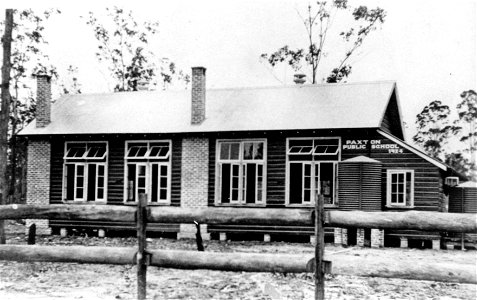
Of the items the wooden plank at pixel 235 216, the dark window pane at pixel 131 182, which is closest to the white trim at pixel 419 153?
the dark window pane at pixel 131 182

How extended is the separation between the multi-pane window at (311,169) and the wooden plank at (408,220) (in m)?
11.4

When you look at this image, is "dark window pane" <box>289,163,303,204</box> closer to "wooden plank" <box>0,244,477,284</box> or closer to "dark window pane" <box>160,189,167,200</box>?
"dark window pane" <box>160,189,167,200</box>

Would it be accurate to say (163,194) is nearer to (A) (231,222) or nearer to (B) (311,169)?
(B) (311,169)

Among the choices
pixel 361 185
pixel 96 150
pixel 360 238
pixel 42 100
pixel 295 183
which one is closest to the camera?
pixel 361 185

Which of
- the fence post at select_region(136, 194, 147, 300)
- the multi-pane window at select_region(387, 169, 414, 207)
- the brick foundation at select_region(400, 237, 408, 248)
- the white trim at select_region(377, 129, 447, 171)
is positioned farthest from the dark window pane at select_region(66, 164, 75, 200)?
the fence post at select_region(136, 194, 147, 300)

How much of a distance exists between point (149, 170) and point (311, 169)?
6.00 metres

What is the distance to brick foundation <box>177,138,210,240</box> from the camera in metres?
18.9

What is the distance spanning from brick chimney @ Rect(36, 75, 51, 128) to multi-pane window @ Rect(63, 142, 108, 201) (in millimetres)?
1589

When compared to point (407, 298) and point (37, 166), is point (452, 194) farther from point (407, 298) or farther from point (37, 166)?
point (37, 166)

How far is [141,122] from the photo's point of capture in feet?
66.8

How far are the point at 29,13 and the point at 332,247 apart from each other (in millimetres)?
25117

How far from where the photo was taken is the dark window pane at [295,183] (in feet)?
59.6

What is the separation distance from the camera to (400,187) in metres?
17.5

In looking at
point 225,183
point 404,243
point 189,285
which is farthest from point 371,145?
point 189,285
